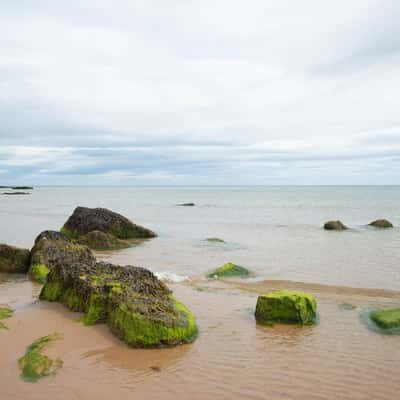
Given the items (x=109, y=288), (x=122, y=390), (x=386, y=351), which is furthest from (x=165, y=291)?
(x=386, y=351)

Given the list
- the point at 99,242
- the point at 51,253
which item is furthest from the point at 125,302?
the point at 99,242

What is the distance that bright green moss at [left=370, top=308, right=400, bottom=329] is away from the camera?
762 cm

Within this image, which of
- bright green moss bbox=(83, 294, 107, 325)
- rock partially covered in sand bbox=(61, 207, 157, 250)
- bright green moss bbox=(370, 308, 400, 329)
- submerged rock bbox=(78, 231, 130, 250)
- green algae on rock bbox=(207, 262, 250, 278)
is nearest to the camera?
bright green moss bbox=(83, 294, 107, 325)

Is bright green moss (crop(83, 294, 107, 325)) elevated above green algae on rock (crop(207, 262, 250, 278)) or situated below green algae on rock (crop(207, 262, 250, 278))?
above

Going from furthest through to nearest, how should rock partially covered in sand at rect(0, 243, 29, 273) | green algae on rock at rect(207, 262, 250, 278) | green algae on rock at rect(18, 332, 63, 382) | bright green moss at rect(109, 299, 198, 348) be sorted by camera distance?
1. green algae on rock at rect(207, 262, 250, 278)
2. rock partially covered in sand at rect(0, 243, 29, 273)
3. bright green moss at rect(109, 299, 198, 348)
4. green algae on rock at rect(18, 332, 63, 382)

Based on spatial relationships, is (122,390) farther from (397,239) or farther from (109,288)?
(397,239)

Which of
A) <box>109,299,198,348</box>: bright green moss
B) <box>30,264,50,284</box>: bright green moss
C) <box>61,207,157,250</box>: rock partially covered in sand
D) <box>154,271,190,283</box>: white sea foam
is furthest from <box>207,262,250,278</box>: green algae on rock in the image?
<box>61,207,157,250</box>: rock partially covered in sand

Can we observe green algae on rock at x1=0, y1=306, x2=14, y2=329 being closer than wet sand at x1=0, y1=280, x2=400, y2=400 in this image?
No

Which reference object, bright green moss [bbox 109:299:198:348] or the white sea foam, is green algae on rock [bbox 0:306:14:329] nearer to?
bright green moss [bbox 109:299:198:348]

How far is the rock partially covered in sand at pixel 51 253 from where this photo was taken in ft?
37.0

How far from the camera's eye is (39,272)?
11.3 metres

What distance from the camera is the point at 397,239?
2159 cm

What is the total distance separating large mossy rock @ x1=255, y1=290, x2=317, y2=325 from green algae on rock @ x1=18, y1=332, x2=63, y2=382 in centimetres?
390

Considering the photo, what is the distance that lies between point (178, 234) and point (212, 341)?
1745 cm
